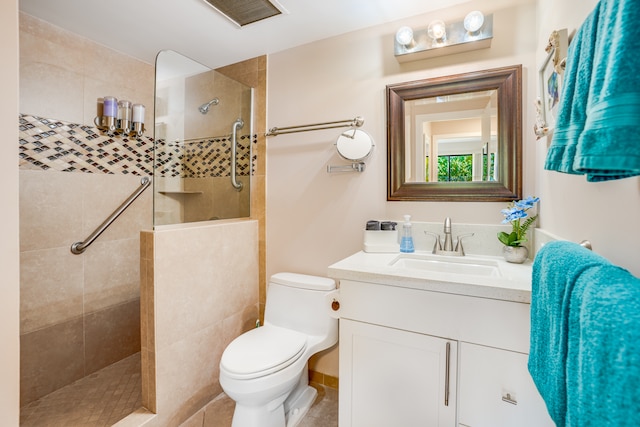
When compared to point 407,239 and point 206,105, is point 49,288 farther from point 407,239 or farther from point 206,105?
point 407,239

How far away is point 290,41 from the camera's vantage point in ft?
6.39

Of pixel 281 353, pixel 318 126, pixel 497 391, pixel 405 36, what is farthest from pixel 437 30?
pixel 281 353

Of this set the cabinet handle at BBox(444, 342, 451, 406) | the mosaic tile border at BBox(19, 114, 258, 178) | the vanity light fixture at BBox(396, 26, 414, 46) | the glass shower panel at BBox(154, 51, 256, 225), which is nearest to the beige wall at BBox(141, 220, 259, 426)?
the glass shower panel at BBox(154, 51, 256, 225)

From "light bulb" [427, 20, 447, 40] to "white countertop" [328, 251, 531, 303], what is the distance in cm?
115

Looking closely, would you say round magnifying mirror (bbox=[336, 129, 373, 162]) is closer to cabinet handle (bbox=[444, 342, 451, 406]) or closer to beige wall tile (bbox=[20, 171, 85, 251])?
cabinet handle (bbox=[444, 342, 451, 406])

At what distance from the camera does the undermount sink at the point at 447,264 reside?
139cm

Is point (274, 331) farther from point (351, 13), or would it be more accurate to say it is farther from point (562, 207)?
point (351, 13)

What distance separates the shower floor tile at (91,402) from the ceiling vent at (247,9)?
2229mm

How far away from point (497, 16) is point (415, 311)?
1501mm

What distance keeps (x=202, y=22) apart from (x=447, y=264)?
1.93 meters

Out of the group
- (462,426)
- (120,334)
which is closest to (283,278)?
(462,426)

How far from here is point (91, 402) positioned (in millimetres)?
1684

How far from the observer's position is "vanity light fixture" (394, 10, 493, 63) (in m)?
1.45
